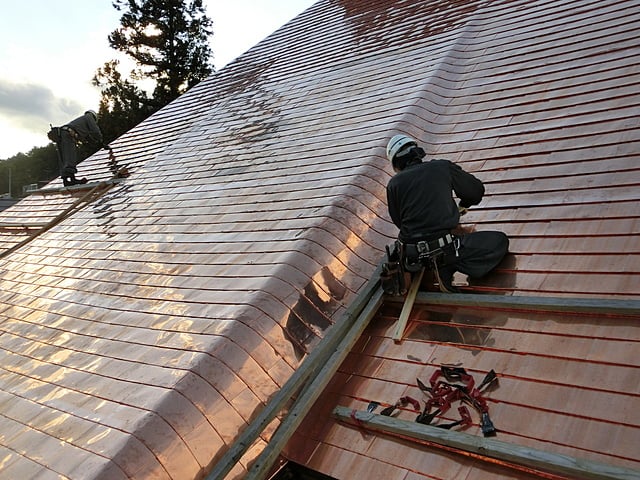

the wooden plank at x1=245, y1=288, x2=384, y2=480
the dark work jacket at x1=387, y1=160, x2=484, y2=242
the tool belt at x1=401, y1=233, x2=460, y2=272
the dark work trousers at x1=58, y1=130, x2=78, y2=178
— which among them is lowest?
the wooden plank at x1=245, y1=288, x2=384, y2=480

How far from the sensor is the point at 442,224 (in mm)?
2773

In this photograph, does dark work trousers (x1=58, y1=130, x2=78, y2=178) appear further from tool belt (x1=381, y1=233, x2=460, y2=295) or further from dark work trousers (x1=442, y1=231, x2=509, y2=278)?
dark work trousers (x1=442, y1=231, x2=509, y2=278)

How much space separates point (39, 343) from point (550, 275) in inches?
145

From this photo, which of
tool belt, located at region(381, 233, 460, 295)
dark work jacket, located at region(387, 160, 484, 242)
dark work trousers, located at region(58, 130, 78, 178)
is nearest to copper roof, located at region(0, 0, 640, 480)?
tool belt, located at region(381, 233, 460, 295)

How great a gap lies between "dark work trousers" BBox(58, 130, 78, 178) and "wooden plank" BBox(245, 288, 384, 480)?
6.81 metres

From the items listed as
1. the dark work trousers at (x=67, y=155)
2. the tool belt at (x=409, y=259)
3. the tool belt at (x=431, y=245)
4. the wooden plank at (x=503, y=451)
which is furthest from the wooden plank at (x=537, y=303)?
the dark work trousers at (x=67, y=155)

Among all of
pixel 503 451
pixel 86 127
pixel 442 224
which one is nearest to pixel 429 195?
pixel 442 224

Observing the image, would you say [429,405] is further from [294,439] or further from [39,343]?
[39,343]

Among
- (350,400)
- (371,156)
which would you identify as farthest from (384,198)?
(350,400)

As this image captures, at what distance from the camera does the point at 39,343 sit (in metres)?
3.79

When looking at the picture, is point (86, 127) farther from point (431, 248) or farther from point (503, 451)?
point (503, 451)

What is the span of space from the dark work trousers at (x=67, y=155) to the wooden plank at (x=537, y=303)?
709 cm

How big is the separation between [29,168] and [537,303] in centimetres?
5885

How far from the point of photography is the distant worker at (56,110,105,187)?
7.99 metres
